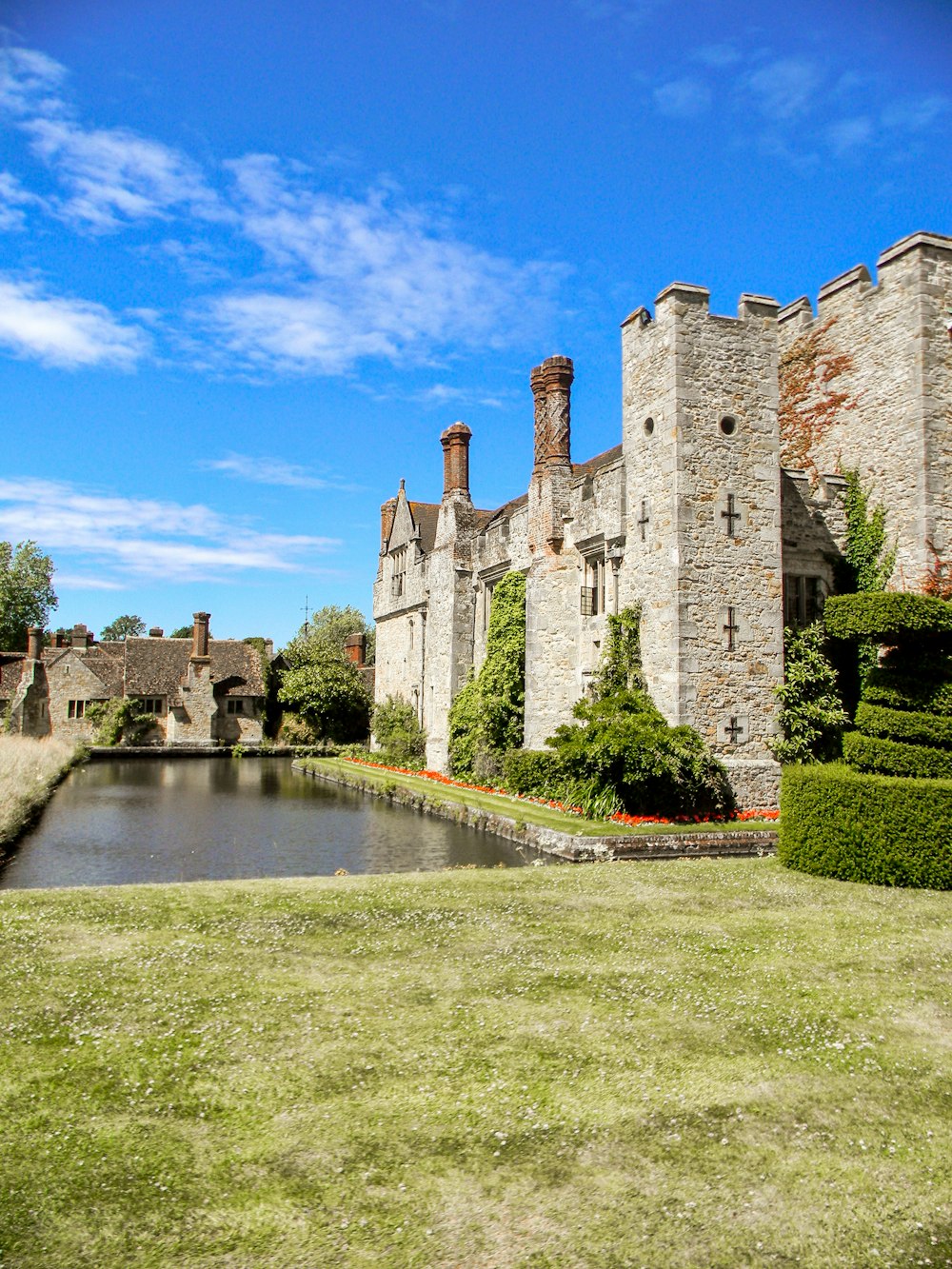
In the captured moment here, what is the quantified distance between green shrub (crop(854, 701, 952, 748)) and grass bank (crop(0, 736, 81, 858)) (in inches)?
569

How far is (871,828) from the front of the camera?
11.8 metres

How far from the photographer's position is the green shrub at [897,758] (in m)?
12.1

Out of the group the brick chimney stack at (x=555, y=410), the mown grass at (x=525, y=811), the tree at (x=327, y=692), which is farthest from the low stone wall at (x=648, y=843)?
the tree at (x=327, y=692)

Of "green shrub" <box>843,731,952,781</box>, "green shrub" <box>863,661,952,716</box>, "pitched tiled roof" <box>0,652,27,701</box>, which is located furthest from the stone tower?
"pitched tiled roof" <box>0,652,27,701</box>

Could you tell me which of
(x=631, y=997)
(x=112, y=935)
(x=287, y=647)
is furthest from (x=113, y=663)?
(x=631, y=997)

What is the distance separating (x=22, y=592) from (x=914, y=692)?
7093 cm

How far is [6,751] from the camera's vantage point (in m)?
29.0

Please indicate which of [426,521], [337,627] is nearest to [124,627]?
[337,627]

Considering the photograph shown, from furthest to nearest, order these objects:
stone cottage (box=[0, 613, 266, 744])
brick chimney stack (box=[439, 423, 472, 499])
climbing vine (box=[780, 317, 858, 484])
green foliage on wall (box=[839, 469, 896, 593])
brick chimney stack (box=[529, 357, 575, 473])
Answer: stone cottage (box=[0, 613, 266, 744])
brick chimney stack (box=[439, 423, 472, 499])
brick chimney stack (box=[529, 357, 575, 473])
climbing vine (box=[780, 317, 858, 484])
green foliage on wall (box=[839, 469, 896, 593])

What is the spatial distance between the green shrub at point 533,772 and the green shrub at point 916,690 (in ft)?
28.7

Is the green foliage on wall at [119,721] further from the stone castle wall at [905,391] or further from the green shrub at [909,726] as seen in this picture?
the green shrub at [909,726]

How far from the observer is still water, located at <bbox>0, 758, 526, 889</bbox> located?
1502 centimetres

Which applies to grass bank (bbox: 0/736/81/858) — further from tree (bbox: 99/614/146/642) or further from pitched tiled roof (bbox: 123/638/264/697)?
tree (bbox: 99/614/146/642)

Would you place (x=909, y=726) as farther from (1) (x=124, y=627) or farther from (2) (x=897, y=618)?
(1) (x=124, y=627)
